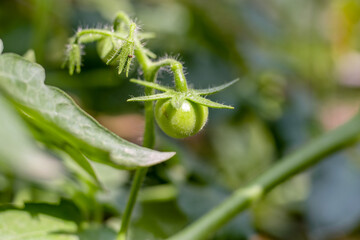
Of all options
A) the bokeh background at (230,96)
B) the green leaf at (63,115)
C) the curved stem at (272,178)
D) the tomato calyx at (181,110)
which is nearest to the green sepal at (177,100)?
the tomato calyx at (181,110)

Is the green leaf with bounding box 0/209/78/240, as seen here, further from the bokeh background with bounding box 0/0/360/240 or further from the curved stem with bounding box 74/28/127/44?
the bokeh background with bounding box 0/0/360/240

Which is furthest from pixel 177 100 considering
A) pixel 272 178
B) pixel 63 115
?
pixel 272 178

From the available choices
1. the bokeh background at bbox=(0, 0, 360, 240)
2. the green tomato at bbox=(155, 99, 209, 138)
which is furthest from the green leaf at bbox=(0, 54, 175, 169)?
the bokeh background at bbox=(0, 0, 360, 240)

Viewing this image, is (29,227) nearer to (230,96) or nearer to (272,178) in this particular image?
(272,178)

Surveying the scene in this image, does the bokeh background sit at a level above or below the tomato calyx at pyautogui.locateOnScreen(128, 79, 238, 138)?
above

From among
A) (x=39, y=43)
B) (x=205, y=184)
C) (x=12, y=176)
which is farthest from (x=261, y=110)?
(x=12, y=176)

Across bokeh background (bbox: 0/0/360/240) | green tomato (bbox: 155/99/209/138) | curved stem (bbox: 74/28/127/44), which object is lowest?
green tomato (bbox: 155/99/209/138)

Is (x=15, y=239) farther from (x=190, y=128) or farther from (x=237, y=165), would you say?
(x=237, y=165)

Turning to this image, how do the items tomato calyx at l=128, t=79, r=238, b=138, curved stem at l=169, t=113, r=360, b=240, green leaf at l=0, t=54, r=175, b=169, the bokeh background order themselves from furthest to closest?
1. the bokeh background
2. curved stem at l=169, t=113, r=360, b=240
3. tomato calyx at l=128, t=79, r=238, b=138
4. green leaf at l=0, t=54, r=175, b=169

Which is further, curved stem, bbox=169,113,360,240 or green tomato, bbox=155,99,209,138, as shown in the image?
curved stem, bbox=169,113,360,240
